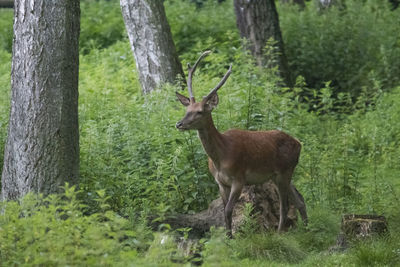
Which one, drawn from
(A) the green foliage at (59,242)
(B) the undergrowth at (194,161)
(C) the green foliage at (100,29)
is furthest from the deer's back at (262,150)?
(C) the green foliage at (100,29)

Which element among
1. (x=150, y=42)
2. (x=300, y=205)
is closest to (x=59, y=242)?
(x=300, y=205)

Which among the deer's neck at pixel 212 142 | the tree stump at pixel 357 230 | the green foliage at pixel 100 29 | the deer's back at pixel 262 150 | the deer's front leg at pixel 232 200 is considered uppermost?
the green foliage at pixel 100 29

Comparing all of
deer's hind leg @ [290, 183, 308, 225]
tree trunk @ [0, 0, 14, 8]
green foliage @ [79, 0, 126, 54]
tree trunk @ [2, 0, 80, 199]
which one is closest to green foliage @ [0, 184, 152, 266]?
tree trunk @ [2, 0, 80, 199]

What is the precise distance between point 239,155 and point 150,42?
5.42 m

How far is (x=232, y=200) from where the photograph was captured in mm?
9719

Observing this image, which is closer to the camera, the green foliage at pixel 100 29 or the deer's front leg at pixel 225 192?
the deer's front leg at pixel 225 192

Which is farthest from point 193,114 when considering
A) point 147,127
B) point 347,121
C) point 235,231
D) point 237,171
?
point 347,121

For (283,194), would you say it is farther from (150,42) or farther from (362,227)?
(150,42)

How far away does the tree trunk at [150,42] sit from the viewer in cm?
1464

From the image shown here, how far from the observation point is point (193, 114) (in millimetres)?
9625

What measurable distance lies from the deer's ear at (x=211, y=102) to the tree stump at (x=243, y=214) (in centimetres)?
131

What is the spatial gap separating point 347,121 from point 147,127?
229 inches

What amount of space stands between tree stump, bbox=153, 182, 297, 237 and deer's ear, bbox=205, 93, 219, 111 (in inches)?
51.5

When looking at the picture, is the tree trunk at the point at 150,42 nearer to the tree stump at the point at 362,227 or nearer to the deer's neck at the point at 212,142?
the deer's neck at the point at 212,142
